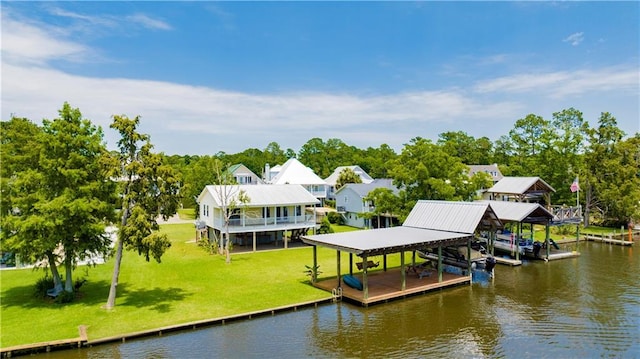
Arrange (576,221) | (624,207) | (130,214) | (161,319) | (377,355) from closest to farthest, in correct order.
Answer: (377,355) → (161,319) → (130,214) → (576,221) → (624,207)

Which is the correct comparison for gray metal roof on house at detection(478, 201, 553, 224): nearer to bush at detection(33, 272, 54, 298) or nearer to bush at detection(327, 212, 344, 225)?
bush at detection(327, 212, 344, 225)

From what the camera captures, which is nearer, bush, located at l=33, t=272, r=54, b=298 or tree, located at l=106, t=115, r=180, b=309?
tree, located at l=106, t=115, r=180, b=309

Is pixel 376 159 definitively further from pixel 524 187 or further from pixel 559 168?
pixel 524 187

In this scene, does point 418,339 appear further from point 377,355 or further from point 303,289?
point 303,289

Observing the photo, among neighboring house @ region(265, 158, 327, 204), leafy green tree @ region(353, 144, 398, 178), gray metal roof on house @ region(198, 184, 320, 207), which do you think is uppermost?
leafy green tree @ region(353, 144, 398, 178)

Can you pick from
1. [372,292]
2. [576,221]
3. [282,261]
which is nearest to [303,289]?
[372,292]

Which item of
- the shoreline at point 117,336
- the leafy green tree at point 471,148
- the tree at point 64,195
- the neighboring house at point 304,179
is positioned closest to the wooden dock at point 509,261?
the shoreline at point 117,336

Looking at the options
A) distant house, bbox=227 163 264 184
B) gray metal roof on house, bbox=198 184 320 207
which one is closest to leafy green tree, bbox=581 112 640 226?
gray metal roof on house, bbox=198 184 320 207
